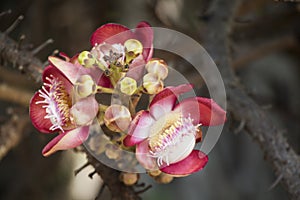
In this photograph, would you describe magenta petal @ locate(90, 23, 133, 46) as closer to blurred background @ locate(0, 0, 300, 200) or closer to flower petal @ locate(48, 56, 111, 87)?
flower petal @ locate(48, 56, 111, 87)

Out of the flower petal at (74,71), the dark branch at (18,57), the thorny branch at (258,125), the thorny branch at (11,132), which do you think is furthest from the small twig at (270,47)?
the flower petal at (74,71)

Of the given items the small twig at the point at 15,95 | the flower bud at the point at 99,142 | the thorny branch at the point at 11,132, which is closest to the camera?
the flower bud at the point at 99,142

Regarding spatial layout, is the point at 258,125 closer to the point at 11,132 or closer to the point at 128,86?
the point at 128,86

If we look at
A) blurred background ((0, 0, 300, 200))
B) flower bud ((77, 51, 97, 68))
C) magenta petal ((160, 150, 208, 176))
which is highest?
flower bud ((77, 51, 97, 68))

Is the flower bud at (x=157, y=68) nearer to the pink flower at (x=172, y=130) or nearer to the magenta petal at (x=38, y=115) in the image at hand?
the pink flower at (x=172, y=130)

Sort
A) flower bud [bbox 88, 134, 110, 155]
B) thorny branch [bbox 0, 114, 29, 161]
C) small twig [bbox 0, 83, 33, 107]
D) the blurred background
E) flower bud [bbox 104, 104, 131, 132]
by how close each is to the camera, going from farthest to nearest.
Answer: the blurred background < small twig [bbox 0, 83, 33, 107] < thorny branch [bbox 0, 114, 29, 161] < flower bud [bbox 88, 134, 110, 155] < flower bud [bbox 104, 104, 131, 132]

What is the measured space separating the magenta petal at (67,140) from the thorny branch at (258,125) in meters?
0.27

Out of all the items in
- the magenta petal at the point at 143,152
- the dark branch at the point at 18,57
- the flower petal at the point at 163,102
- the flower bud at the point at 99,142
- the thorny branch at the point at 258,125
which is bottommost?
the thorny branch at the point at 258,125

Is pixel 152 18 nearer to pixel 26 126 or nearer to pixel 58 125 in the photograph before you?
pixel 26 126

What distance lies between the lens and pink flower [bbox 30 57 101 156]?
58cm

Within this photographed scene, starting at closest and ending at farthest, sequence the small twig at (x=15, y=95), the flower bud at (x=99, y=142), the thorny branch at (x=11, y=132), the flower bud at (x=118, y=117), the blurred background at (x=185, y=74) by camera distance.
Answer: the flower bud at (x=118, y=117), the flower bud at (x=99, y=142), the thorny branch at (x=11, y=132), the small twig at (x=15, y=95), the blurred background at (x=185, y=74)

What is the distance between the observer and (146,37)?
2.09 ft

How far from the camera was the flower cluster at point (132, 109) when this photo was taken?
0.57 m

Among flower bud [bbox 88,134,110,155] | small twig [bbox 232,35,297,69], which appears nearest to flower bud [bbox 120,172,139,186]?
flower bud [bbox 88,134,110,155]
